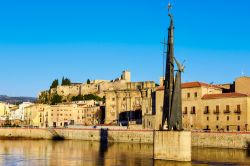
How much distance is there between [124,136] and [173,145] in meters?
43.2

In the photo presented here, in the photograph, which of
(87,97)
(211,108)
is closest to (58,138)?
(211,108)

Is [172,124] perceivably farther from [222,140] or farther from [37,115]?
[37,115]

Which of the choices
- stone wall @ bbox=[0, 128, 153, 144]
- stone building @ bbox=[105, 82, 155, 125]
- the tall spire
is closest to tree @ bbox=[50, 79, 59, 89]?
stone building @ bbox=[105, 82, 155, 125]

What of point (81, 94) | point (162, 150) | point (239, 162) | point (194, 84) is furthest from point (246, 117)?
point (81, 94)

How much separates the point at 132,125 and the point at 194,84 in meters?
20.4

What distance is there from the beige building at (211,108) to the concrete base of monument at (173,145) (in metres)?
33.9

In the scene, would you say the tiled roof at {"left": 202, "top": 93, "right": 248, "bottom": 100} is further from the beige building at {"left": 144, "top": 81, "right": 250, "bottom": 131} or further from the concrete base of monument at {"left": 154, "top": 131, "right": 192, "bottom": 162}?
the concrete base of monument at {"left": 154, "top": 131, "right": 192, "bottom": 162}

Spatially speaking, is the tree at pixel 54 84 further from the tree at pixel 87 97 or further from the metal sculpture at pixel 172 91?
the metal sculpture at pixel 172 91

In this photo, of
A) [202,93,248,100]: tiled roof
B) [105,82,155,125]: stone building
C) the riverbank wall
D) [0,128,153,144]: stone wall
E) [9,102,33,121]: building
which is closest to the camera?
the riverbank wall

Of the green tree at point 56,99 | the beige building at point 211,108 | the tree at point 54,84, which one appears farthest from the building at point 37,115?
the beige building at point 211,108

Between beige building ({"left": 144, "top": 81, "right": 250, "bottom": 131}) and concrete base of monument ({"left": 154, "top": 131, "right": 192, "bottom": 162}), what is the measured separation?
111 ft

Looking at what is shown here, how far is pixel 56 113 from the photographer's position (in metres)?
155

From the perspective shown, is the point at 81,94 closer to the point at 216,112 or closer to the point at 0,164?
the point at 216,112

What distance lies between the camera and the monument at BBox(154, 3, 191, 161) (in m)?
48.4
